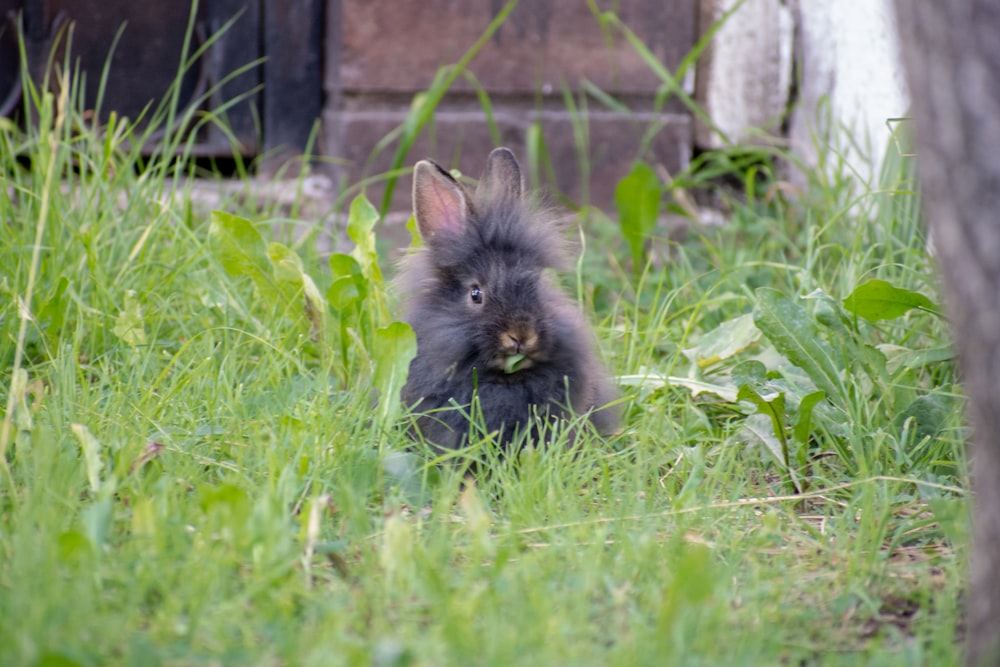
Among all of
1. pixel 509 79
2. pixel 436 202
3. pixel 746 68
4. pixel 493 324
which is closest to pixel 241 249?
pixel 436 202

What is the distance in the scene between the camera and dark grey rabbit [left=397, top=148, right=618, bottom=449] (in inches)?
112

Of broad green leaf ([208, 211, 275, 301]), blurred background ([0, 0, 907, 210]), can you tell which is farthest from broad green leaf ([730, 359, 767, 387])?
blurred background ([0, 0, 907, 210])

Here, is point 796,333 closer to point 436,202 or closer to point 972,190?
point 436,202

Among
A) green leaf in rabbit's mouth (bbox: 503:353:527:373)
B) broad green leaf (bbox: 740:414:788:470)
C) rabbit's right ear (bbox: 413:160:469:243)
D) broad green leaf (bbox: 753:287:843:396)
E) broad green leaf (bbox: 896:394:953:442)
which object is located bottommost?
broad green leaf (bbox: 740:414:788:470)

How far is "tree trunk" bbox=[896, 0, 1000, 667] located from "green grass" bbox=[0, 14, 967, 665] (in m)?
0.21

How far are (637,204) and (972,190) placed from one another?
2731 millimetres

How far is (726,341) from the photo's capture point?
3.33 metres

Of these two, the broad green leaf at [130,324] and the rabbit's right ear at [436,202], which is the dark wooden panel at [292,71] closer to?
the broad green leaf at [130,324]

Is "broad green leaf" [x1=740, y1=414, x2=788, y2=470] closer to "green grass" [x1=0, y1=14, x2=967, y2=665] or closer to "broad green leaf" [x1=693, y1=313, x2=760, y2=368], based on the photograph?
"green grass" [x1=0, y1=14, x2=967, y2=665]

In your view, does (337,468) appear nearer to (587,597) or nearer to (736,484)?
(587,597)

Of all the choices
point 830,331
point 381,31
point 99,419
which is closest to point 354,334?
point 99,419

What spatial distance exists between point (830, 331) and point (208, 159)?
11.2 ft

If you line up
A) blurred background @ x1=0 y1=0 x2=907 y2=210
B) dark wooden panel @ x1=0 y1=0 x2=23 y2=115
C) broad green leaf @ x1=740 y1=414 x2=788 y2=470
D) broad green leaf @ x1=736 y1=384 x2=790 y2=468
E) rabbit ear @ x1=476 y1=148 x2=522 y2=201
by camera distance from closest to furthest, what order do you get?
broad green leaf @ x1=736 y1=384 x2=790 y2=468, broad green leaf @ x1=740 y1=414 x2=788 y2=470, rabbit ear @ x1=476 y1=148 x2=522 y2=201, dark wooden panel @ x1=0 y1=0 x2=23 y2=115, blurred background @ x1=0 y1=0 x2=907 y2=210

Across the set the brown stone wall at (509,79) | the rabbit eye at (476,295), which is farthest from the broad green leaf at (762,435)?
the brown stone wall at (509,79)
